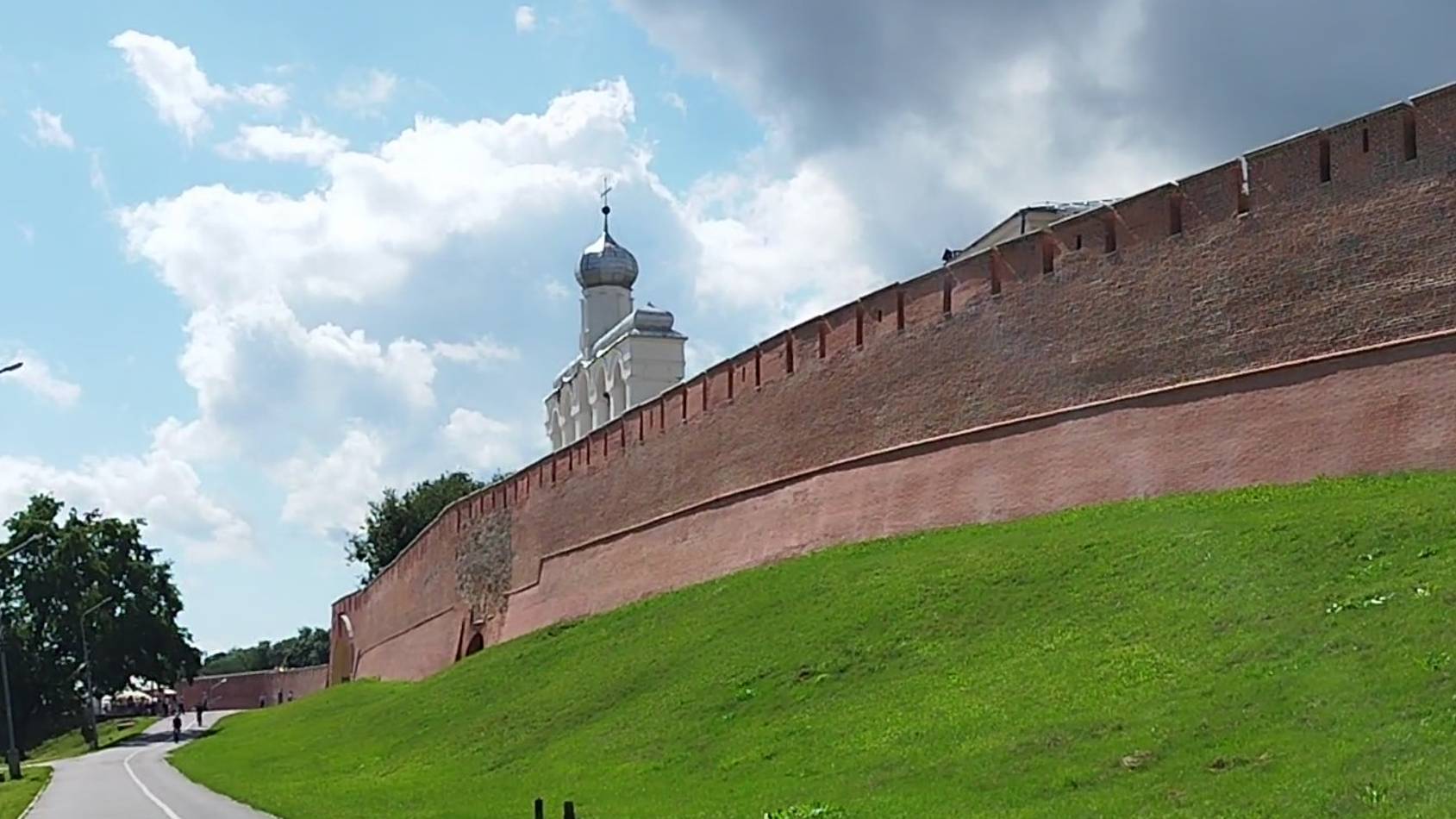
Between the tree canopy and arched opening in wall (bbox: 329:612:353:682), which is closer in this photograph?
arched opening in wall (bbox: 329:612:353:682)

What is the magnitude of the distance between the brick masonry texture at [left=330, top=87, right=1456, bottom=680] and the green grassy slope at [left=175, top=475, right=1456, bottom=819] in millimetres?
870

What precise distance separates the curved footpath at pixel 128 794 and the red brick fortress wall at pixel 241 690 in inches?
1717

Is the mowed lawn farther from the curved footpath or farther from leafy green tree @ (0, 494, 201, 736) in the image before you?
leafy green tree @ (0, 494, 201, 736)

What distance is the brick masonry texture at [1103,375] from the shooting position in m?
18.1

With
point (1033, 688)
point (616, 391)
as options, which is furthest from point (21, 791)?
point (616, 391)

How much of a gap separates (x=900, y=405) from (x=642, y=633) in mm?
4975

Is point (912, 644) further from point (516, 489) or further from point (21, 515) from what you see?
point (21, 515)

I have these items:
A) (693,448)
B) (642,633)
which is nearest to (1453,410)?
(642,633)

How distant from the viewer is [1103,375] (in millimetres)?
22062

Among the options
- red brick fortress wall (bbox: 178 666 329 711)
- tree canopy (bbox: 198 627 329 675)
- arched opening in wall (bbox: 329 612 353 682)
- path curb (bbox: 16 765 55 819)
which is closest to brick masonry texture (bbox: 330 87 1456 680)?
path curb (bbox: 16 765 55 819)

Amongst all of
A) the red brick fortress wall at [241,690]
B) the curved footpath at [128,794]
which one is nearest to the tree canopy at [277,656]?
the red brick fortress wall at [241,690]

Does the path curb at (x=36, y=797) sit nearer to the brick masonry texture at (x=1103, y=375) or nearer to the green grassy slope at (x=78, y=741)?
the brick masonry texture at (x=1103, y=375)

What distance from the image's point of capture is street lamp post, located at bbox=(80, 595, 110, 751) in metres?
52.0

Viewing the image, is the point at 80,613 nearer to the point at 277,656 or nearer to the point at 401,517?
the point at 401,517
